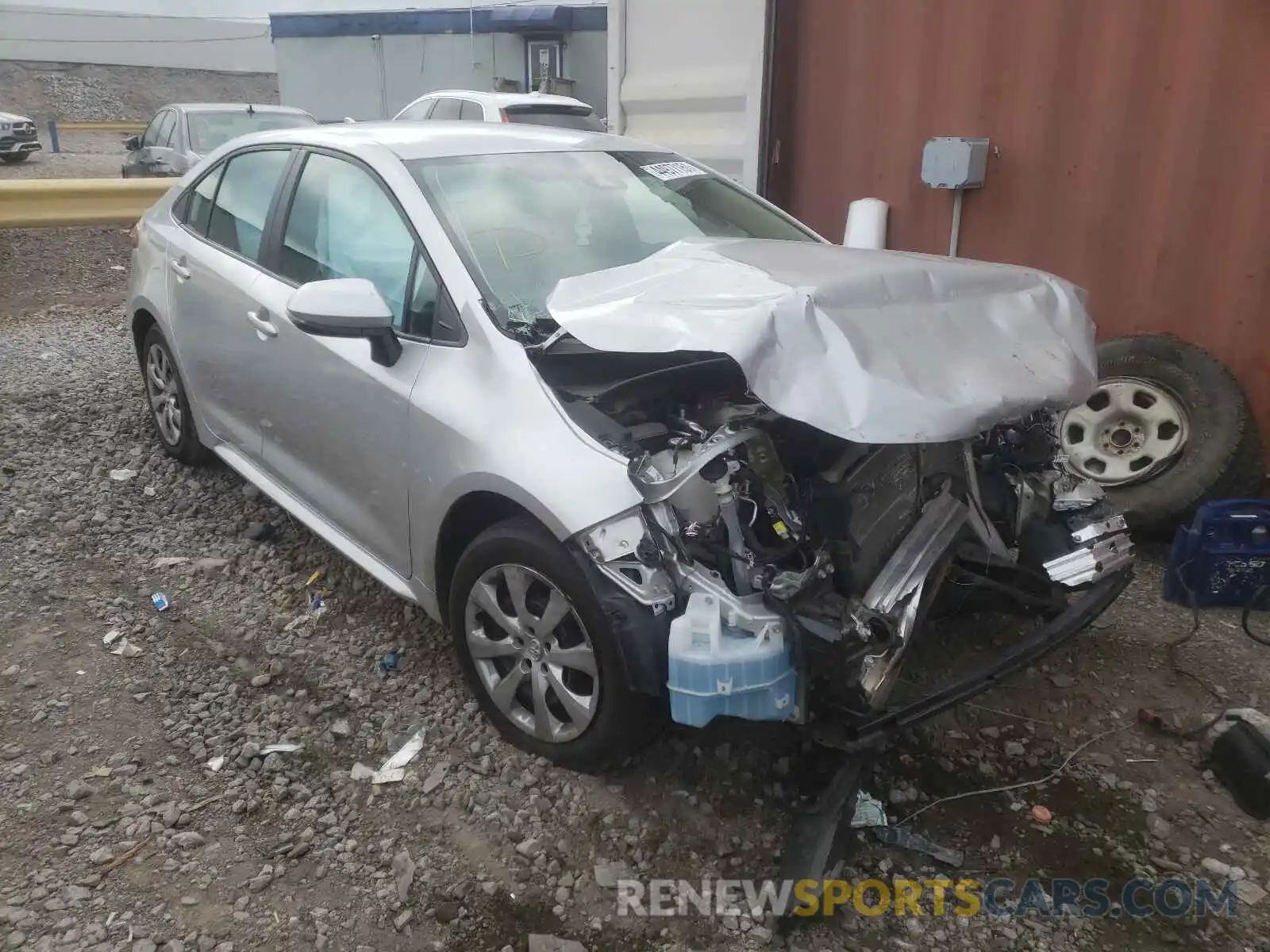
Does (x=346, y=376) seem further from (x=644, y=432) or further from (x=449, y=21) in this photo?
(x=449, y=21)

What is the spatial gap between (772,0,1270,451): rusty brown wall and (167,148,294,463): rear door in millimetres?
3580

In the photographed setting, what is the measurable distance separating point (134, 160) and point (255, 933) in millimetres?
12069

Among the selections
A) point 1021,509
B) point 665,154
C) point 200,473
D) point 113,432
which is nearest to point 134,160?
point 113,432

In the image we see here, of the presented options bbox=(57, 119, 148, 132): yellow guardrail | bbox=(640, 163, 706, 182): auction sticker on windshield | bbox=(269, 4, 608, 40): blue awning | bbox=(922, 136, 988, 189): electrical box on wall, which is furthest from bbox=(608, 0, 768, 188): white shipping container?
bbox=(57, 119, 148, 132): yellow guardrail

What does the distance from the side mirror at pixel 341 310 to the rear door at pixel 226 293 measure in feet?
2.70

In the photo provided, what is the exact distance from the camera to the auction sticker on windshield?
3609 millimetres

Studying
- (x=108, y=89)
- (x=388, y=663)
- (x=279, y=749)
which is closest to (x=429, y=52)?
(x=388, y=663)

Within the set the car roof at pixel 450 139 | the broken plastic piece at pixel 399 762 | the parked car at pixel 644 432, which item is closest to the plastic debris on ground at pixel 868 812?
the parked car at pixel 644 432

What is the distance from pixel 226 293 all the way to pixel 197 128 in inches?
343

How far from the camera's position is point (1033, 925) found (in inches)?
89.9

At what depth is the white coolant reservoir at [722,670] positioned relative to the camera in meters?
2.17

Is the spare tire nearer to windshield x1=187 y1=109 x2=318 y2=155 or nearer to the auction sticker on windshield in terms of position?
the auction sticker on windshield

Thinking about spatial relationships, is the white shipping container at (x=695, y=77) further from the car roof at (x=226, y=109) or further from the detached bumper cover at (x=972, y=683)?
the car roof at (x=226, y=109)

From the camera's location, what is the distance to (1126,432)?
169 inches
